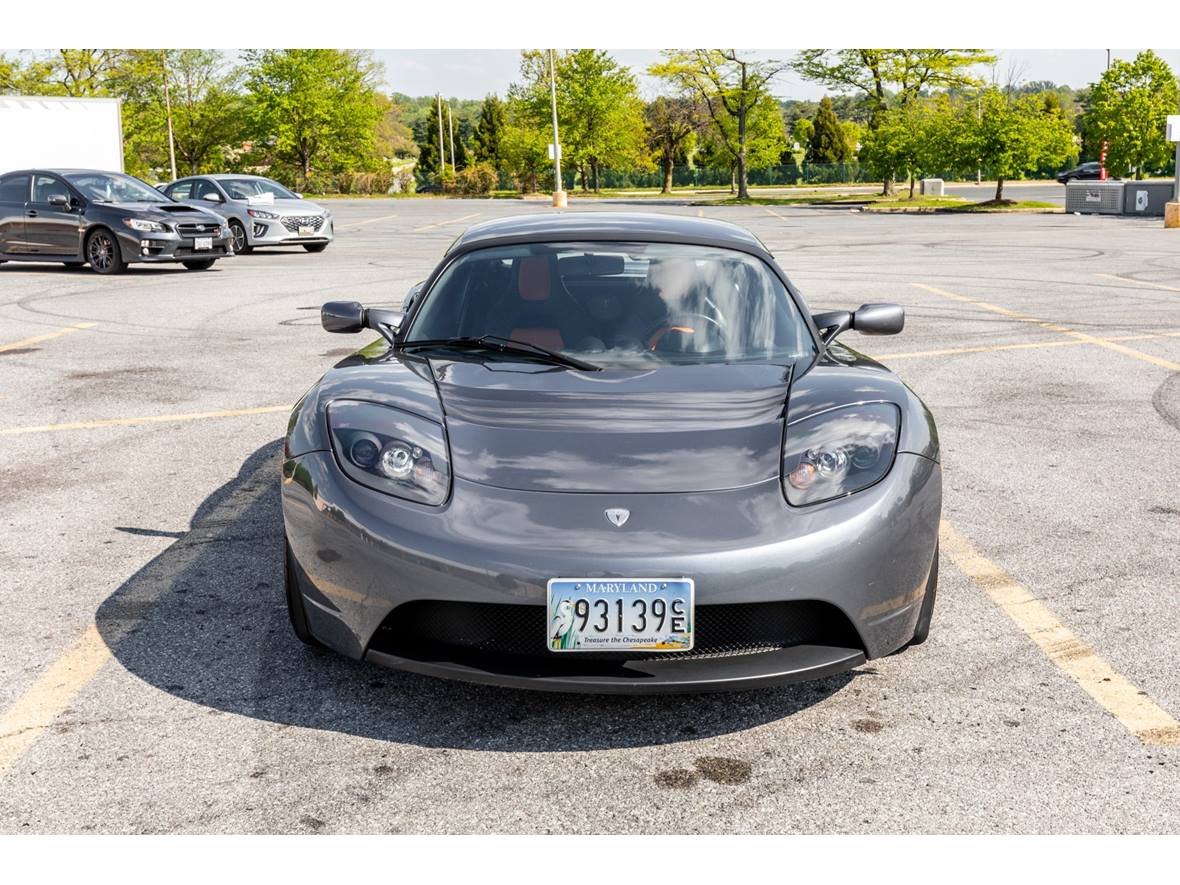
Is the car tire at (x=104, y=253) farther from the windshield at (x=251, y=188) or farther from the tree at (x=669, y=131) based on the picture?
the tree at (x=669, y=131)

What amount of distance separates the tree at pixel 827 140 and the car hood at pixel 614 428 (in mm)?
88725

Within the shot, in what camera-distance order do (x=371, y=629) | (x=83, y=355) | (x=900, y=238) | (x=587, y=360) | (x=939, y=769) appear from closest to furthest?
(x=939, y=769)
(x=371, y=629)
(x=587, y=360)
(x=83, y=355)
(x=900, y=238)

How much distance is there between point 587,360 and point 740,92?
5376 centimetres

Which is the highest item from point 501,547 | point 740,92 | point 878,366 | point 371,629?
point 740,92

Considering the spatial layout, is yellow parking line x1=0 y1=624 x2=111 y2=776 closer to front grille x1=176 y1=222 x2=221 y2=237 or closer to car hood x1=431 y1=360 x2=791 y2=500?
car hood x1=431 y1=360 x2=791 y2=500

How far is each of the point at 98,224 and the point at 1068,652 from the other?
1747 cm

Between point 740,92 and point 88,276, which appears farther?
point 740,92

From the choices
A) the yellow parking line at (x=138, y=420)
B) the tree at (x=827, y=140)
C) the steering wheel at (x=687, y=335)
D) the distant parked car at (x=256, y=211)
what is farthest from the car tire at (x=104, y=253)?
the tree at (x=827, y=140)

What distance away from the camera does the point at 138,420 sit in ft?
25.4

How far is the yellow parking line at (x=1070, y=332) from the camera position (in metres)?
9.51

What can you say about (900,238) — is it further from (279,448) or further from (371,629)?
(371,629)

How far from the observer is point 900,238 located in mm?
26547

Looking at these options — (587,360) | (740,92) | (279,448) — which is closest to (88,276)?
(279,448)
